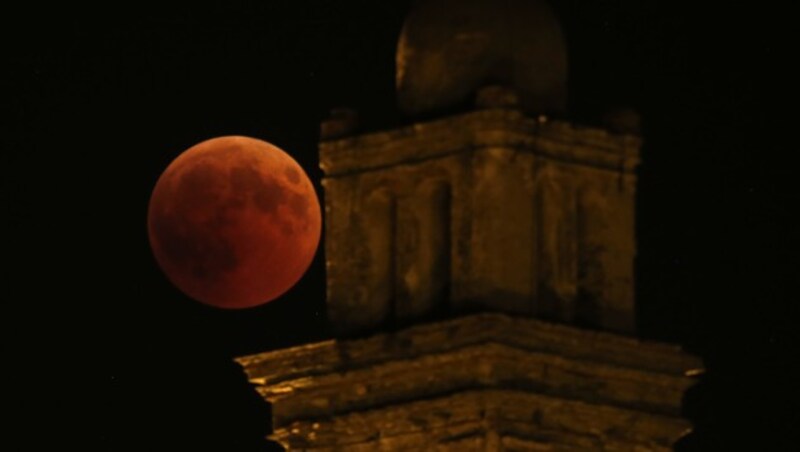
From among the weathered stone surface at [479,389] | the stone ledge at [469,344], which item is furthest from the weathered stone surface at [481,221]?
the weathered stone surface at [479,389]

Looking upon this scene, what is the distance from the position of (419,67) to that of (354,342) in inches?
142

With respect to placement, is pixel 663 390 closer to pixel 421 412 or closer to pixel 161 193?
pixel 421 412

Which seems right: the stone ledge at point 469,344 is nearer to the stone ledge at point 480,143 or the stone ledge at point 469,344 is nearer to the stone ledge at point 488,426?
the stone ledge at point 488,426

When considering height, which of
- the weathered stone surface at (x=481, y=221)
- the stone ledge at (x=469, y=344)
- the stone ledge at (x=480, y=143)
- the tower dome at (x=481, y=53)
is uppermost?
the tower dome at (x=481, y=53)

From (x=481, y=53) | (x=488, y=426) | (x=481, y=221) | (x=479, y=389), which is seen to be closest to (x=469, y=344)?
(x=479, y=389)

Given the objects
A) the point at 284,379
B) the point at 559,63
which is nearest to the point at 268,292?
the point at 284,379

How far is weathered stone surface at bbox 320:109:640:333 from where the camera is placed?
4938 centimetres

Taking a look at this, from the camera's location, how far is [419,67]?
50688mm

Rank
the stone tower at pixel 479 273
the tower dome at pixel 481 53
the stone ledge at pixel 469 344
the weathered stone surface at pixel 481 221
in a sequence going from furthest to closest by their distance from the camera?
the tower dome at pixel 481 53
the weathered stone surface at pixel 481 221
the stone tower at pixel 479 273
the stone ledge at pixel 469 344

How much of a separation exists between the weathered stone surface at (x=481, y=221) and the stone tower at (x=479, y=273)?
0.02m

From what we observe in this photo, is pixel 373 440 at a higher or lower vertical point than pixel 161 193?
lower

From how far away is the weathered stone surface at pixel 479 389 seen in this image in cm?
4859

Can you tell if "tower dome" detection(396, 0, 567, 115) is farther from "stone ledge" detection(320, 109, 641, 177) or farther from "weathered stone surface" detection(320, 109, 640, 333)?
"weathered stone surface" detection(320, 109, 640, 333)

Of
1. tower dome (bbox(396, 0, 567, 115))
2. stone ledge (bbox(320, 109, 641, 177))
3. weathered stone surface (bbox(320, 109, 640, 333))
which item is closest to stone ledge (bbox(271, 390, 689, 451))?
weathered stone surface (bbox(320, 109, 640, 333))
